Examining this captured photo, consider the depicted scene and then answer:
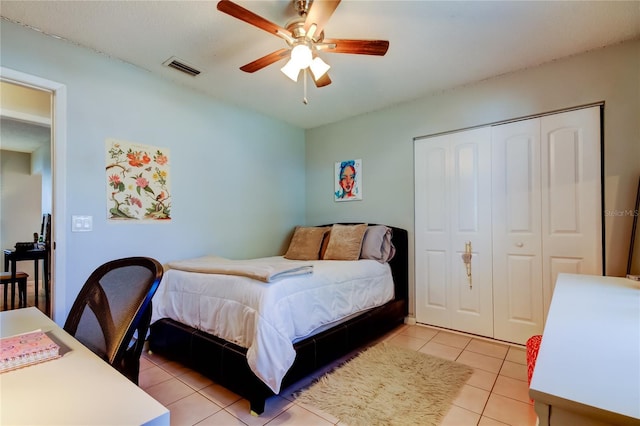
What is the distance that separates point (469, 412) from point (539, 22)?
100.0 inches

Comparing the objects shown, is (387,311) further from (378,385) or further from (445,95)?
(445,95)

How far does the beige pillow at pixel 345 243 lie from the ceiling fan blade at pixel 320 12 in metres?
2.00

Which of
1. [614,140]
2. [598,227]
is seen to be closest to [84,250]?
[598,227]

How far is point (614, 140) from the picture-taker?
7.52ft

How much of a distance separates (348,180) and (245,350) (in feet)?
8.23

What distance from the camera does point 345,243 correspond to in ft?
10.5

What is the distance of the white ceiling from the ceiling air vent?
50 mm

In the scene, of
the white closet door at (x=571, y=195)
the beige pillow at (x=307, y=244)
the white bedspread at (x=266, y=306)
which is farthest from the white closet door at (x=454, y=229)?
the beige pillow at (x=307, y=244)

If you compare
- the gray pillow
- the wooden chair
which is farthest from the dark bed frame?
the wooden chair

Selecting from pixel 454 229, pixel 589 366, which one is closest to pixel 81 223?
pixel 589 366

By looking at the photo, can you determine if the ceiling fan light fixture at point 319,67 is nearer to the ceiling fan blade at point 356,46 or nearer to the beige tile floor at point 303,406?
the ceiling fan blade at point 356,46

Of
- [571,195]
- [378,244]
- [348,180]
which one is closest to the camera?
[571,195]

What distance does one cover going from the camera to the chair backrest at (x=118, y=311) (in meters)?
0.96

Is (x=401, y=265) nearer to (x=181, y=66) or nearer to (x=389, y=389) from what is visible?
(x=389, y=389)
